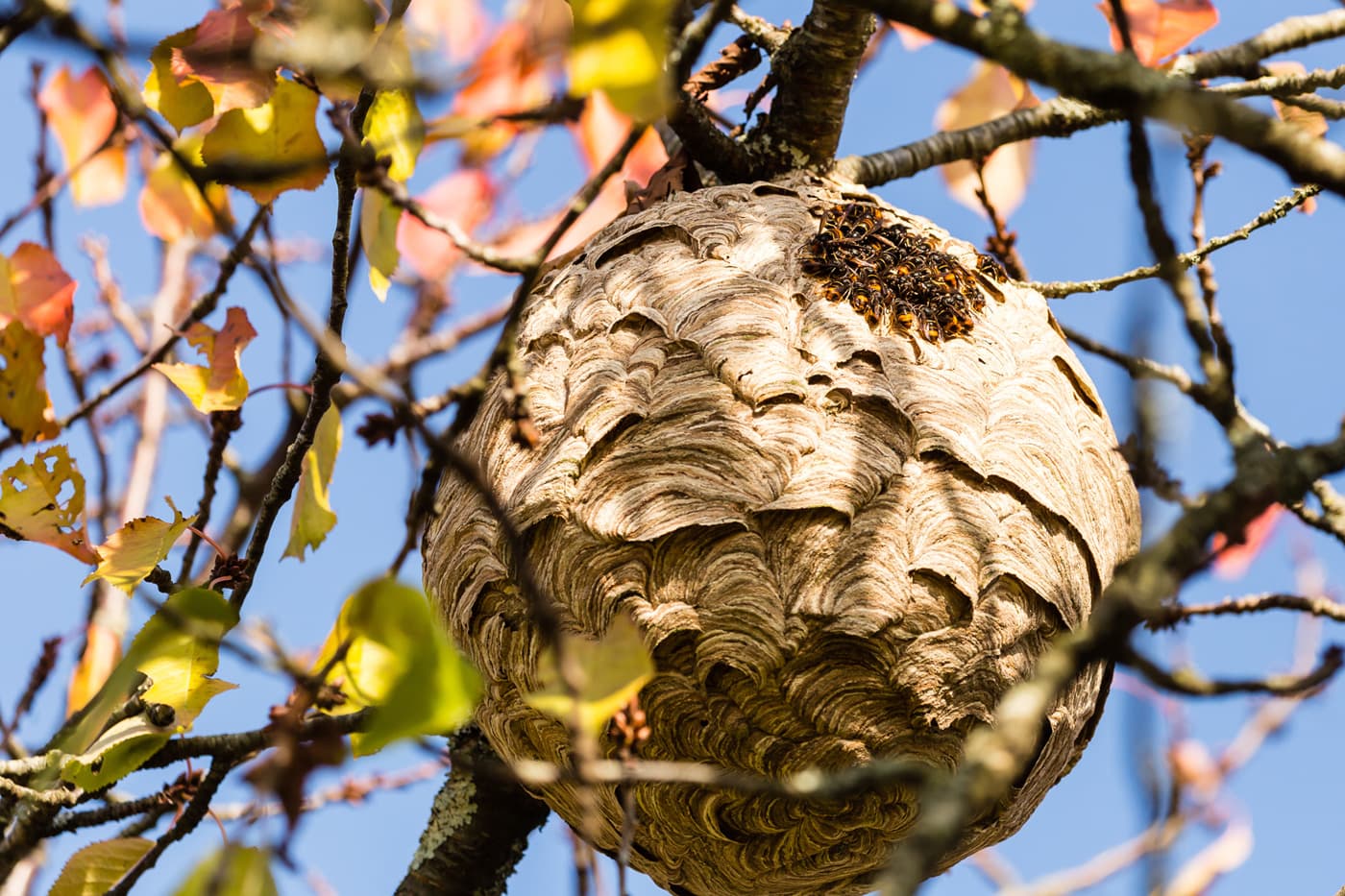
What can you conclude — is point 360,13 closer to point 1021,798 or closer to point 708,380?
point 708,380

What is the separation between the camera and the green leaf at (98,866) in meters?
1.84

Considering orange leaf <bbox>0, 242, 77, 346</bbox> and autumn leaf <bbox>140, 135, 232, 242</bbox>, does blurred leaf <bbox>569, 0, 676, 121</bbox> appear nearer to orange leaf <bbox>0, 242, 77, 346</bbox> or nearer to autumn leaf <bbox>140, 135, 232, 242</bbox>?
orange leaf <bbox>0, 242, 77, 346</bbox>

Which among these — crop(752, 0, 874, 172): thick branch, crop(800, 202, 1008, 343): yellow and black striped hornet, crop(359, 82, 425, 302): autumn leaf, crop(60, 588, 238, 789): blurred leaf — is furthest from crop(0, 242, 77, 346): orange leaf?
crop(752, 0, 874, 172): thick branch

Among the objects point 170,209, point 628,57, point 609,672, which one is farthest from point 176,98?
point 609,672

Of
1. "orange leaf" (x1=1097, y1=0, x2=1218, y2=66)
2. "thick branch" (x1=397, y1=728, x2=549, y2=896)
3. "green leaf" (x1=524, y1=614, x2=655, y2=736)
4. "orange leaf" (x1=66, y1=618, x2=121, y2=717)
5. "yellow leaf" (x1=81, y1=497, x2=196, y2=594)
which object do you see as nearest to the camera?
"green leaf" (x1=524, y1=614, x2=655, y2=736)

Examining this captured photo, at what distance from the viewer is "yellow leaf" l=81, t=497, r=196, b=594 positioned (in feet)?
5.50

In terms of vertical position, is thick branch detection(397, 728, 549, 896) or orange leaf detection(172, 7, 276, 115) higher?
orange leaf detection(172, 7, 276, 115)

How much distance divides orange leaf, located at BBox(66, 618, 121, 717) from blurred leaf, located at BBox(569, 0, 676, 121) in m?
2.16

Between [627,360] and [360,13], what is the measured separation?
76 cm

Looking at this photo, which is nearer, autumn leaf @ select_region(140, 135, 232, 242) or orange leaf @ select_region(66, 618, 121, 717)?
autumn leaf @ select_region(140, 135, 232, 242)

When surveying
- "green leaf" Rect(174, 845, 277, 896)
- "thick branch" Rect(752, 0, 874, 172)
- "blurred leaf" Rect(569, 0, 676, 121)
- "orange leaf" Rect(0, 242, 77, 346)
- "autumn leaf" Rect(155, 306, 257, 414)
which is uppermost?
"thick branch" Rect(752, 0, 874, 172)

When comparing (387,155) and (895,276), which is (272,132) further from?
(895,276)

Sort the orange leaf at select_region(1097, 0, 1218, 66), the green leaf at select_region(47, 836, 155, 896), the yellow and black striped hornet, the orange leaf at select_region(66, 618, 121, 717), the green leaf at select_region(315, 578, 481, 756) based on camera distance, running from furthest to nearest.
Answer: the orange leaf at select_region(66, 618, 121, 717), the orange leaf at select_region(1097, 0, 1218, 66), the yellow and black striped hornet, the green leaf at select_region(47, 836, 155, 896), the green leaf at select_region(315, 578, 481, 756)

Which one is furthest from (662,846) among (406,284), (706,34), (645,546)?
(406,284)
